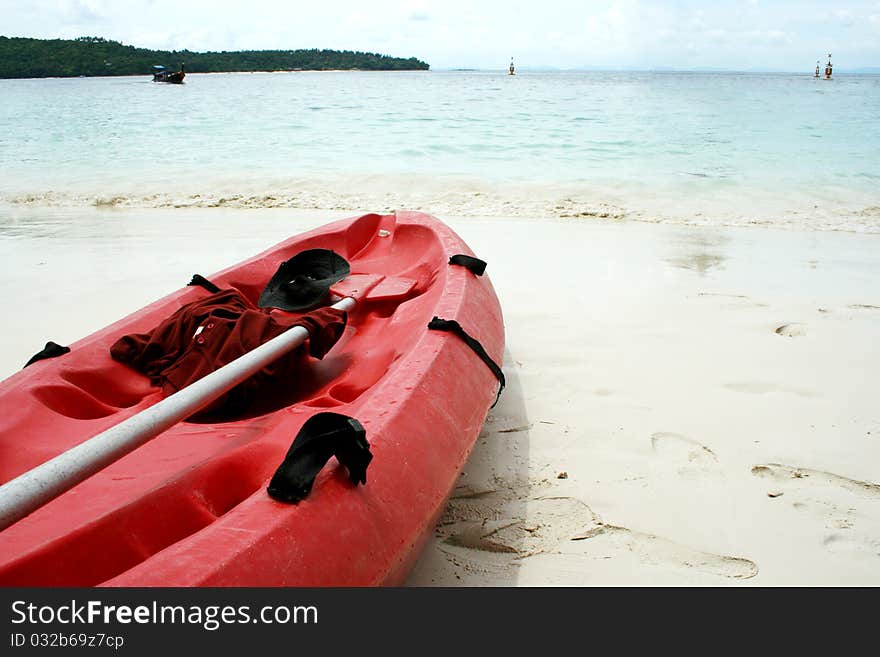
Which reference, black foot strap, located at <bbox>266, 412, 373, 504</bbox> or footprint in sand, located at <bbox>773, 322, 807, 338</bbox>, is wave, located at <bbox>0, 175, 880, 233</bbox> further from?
black foot strap, located at <bbox>266, 412, 373, 504</bbox>

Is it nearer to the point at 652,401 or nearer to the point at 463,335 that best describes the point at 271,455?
the point at 463,335

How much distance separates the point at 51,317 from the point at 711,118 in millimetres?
20344

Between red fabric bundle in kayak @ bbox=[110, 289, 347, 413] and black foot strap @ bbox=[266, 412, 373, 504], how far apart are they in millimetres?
990

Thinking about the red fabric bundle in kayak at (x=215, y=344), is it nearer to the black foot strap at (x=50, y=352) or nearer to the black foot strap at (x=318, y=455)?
the black foot strap at (x=50, y=352)

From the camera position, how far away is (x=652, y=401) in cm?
323

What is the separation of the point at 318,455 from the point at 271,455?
0.39 meters

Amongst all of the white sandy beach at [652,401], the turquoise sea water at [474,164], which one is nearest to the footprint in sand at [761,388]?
the white sandy beach at [652,401]

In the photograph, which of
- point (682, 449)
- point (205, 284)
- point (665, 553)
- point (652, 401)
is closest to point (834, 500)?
point (682, 449)

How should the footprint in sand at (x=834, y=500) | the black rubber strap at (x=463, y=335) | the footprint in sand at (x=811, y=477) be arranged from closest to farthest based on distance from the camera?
the footprint in sand at (x=834, y=500), the footprint in sand at (x=811, y=477), the black rubber strap at (x=463, y=335)

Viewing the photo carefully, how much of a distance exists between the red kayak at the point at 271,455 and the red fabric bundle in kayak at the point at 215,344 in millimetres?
29

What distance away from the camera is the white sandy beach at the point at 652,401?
2.22 metres

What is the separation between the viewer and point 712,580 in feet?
6.82
